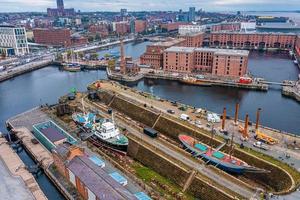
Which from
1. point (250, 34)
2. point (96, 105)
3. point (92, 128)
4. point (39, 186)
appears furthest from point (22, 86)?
point (250, 34)

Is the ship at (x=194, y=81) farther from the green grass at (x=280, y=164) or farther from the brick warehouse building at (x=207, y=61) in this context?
the green grass at (x=280, y=164)

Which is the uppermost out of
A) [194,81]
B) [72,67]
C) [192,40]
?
[192,40]

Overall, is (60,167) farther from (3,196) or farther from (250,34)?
(250,34)

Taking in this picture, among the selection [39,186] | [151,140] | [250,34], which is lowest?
[39,186]

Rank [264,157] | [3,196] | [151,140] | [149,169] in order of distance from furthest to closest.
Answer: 1. [151,140]
2. [149,169]
3. [264,157]
4. [3,196]

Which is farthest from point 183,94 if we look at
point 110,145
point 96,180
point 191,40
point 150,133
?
point 191,40

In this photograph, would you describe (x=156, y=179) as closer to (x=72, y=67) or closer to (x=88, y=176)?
(x=88, y=176)
